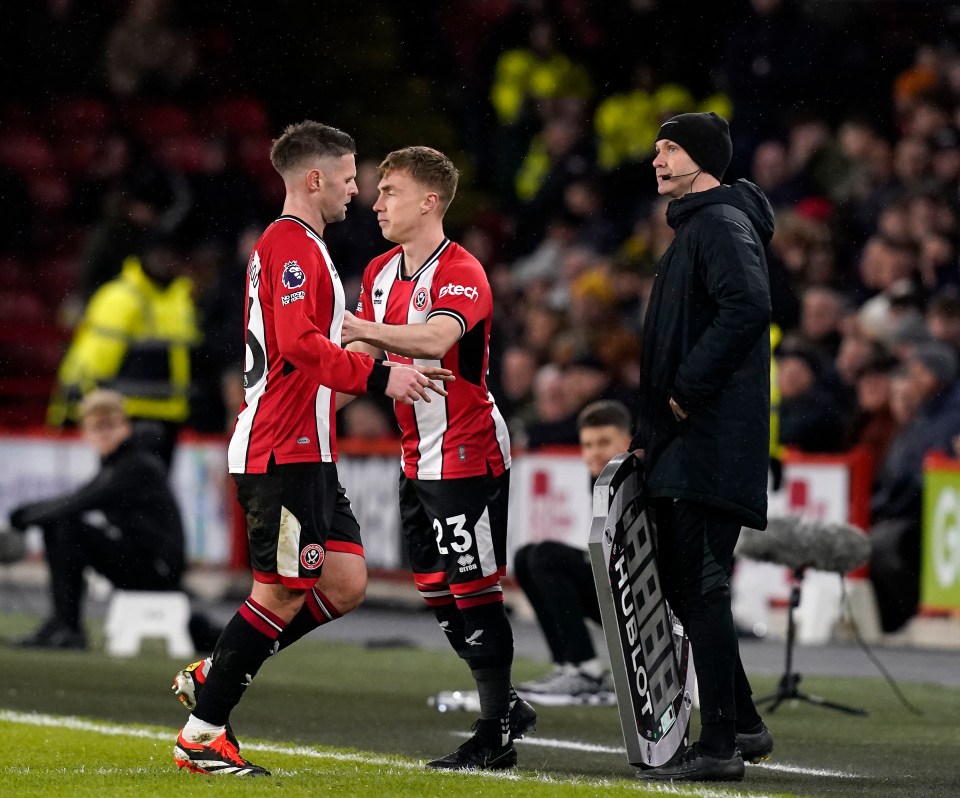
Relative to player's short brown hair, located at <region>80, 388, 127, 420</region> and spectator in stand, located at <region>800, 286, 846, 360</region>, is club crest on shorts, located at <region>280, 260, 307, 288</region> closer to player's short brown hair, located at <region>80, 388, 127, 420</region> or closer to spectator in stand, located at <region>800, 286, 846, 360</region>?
player's short brown hair, located at <region>80, 388, 127, 420</region>

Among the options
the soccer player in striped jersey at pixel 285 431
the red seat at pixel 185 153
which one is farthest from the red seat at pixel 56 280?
the soccer player in striped jersey at pixel 285 431

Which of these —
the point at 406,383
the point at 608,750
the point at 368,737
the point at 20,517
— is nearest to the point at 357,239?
the point at 20,517

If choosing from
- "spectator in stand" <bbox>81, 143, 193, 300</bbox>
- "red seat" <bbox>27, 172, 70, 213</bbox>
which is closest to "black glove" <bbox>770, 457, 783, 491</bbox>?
"spectator in stand" <bbox>81, 143, 193, 300</bbox>

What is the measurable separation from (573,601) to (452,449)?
2661mm

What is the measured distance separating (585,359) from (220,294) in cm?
547

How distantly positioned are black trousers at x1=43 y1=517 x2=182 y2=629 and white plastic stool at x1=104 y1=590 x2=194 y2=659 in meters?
0.09

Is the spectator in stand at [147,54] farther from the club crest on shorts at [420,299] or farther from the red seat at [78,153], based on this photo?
the club crest on shorts at [420,299]

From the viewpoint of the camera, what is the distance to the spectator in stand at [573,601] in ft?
29.7

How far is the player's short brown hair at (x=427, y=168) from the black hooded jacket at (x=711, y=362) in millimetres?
807

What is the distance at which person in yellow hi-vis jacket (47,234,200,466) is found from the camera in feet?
47.5

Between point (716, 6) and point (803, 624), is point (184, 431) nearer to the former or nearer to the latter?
point (803, 624)

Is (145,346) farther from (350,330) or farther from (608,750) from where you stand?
(350,330)

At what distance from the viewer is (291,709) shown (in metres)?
8.79

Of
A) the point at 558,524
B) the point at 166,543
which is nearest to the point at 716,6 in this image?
the point at 558,524
